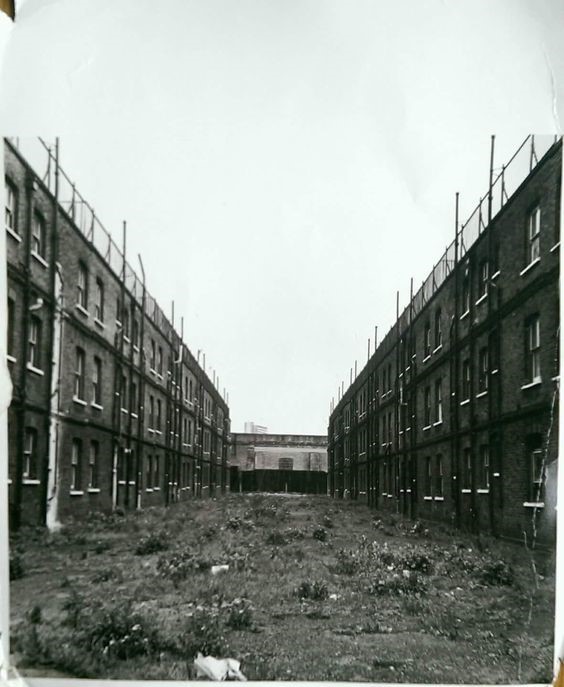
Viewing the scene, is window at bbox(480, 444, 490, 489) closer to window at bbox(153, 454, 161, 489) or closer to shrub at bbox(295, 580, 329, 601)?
shrub at bbox(295, 580, 329, 601)

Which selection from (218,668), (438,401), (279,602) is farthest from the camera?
(438,401)

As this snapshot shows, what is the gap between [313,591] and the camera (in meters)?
2.28

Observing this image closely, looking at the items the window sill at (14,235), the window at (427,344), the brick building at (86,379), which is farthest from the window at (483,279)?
the window sill at (14,235)

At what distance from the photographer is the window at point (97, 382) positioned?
241 centimetres

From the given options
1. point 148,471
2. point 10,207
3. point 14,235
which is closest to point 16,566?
point 148,471

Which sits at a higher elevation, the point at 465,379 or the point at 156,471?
the point at 465,379

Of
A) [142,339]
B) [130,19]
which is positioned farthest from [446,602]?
[130,19]

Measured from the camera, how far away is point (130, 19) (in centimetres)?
211

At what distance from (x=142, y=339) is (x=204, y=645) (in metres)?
1.13

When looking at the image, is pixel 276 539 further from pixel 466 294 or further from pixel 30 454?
pixel 466 294

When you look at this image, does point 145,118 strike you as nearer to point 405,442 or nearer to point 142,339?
point 142,339

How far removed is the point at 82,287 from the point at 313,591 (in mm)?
1421

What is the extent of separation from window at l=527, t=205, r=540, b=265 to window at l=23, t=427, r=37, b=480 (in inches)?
75.6

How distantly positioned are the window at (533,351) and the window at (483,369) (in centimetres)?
16
